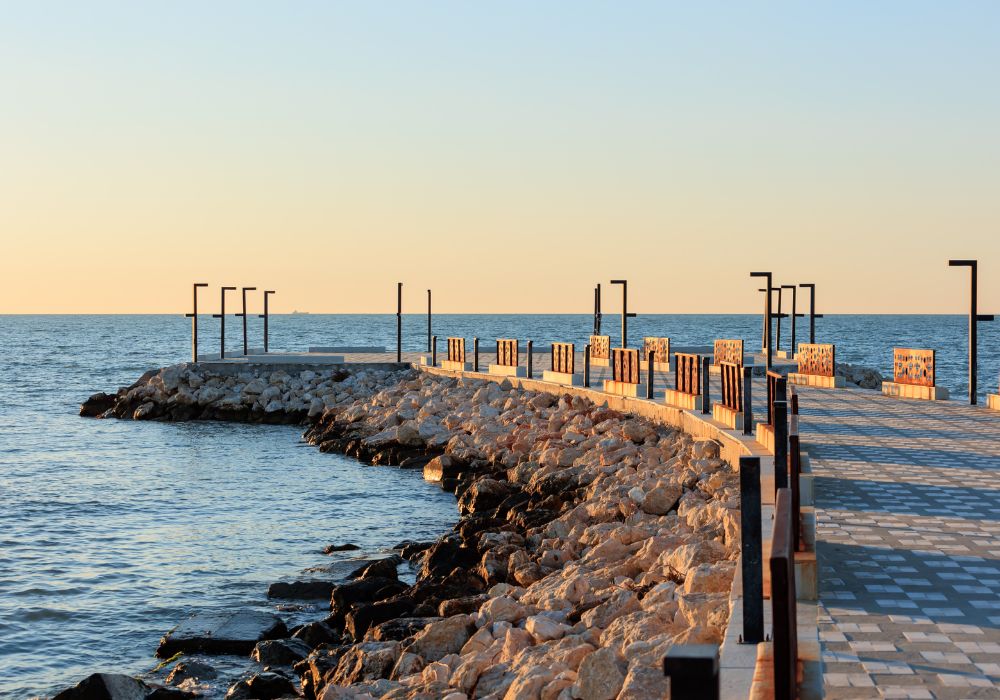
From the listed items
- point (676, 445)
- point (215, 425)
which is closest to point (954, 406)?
point (676, 445)

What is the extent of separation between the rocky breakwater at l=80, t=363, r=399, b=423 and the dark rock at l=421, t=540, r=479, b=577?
2012cm

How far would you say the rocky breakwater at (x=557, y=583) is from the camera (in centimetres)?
820

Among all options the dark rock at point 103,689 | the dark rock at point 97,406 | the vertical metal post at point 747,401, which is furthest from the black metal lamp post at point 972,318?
the dark rock at point 97,406

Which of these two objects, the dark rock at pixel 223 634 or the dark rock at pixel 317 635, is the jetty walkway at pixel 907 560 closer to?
the dark rock at pixel 317 635

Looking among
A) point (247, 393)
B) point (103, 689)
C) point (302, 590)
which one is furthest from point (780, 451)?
point (247, 393)

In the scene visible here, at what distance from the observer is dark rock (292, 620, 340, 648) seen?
11.6 metres

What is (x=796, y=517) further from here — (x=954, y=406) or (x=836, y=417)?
(x=954, y=406)

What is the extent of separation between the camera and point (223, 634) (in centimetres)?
1205

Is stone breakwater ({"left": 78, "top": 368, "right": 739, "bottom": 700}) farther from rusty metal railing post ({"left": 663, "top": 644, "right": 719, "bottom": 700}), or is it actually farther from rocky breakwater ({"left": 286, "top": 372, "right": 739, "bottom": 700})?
rusty metal railing post ({"left": 663, "top": 644, "right": 719, "bottom": 700})

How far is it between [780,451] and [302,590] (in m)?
7.25

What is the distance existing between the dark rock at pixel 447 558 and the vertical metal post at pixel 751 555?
7.32 meters

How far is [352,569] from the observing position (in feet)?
49.6

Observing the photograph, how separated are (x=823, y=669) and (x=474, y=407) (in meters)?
21.1

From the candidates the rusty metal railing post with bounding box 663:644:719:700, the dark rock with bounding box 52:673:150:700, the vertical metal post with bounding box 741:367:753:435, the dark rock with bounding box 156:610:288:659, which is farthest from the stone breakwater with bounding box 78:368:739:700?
the rusty metal railing post with bounding box 663:644:719:700
